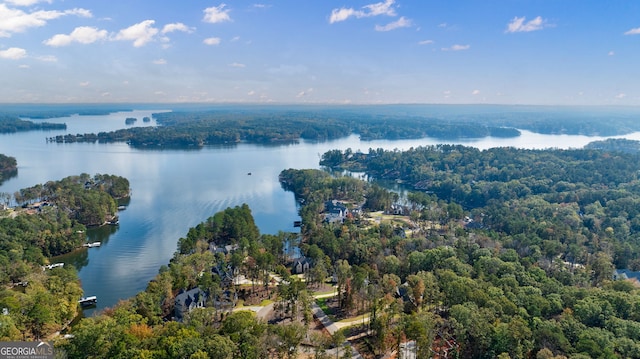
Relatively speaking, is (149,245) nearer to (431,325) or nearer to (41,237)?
(41,237)

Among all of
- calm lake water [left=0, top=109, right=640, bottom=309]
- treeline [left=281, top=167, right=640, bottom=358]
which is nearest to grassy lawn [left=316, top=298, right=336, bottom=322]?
treeline [left=281, top=167, right=640, bottom=358]

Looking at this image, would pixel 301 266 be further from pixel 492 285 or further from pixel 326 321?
pixel 492 285

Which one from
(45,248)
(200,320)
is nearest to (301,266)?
(200,320)

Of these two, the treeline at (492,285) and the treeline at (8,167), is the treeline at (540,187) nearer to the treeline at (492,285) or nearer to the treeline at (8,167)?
the treeline at (492,285)

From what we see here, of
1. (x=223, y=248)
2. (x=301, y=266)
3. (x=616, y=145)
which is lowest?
(x=301, y=266)

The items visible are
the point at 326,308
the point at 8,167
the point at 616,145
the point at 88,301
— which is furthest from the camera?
the point at 616,145

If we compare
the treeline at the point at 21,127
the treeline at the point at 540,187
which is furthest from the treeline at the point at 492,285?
the treeline at the point at 21,127

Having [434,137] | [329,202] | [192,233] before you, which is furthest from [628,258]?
[434,137]

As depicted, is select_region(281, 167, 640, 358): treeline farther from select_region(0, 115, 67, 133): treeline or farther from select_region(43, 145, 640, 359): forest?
select_region(0, 115, 67, 133): treeline
